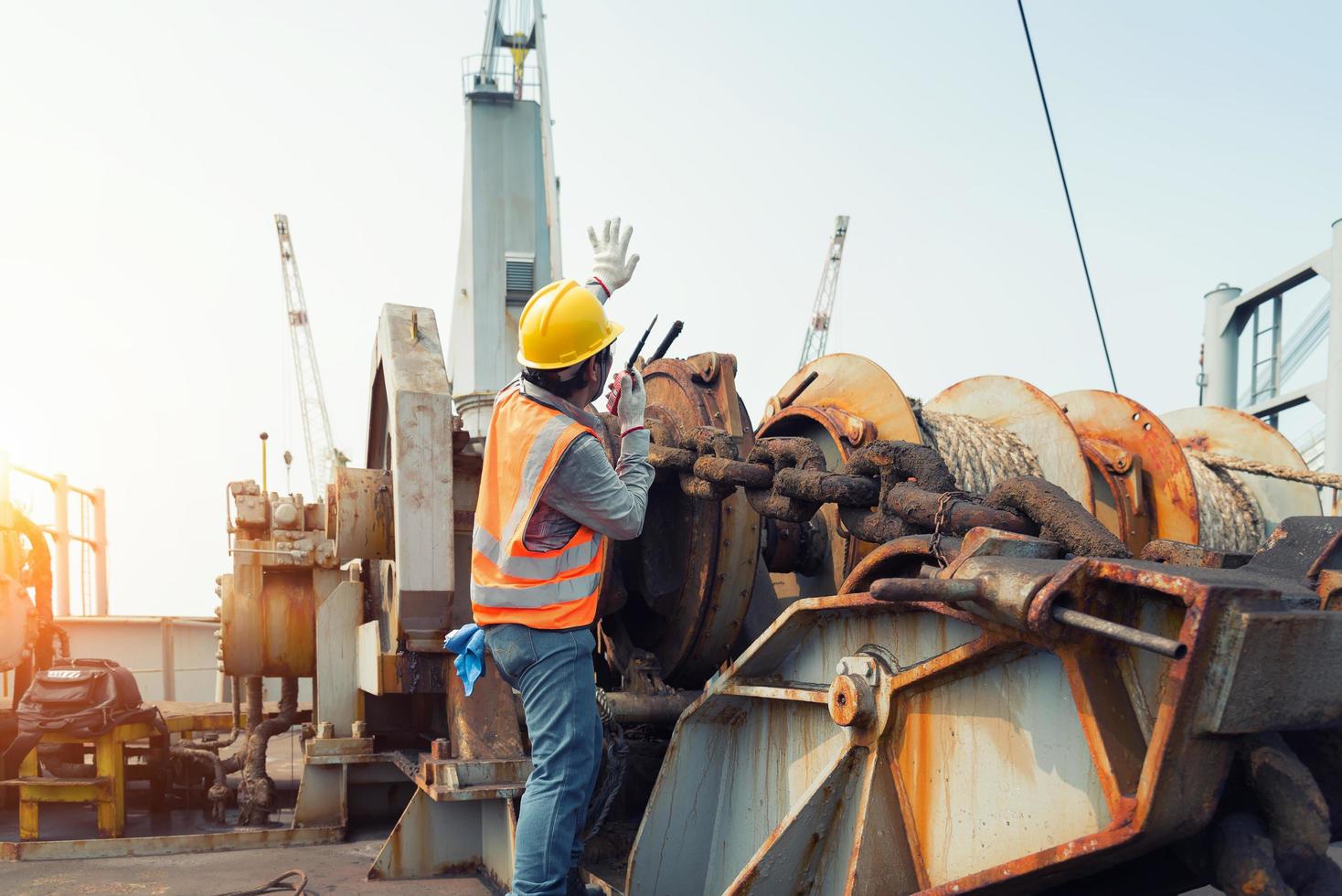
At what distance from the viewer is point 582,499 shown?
2.97 m

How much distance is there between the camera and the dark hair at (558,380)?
3135mm

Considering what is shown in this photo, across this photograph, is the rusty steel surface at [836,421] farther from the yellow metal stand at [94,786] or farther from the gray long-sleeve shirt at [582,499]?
the yellow metal stand at [94,786]

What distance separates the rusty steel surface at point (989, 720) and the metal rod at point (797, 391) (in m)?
1.38

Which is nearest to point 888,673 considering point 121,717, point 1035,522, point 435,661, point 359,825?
point 1035,522

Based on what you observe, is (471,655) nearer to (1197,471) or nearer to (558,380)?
(558,380)

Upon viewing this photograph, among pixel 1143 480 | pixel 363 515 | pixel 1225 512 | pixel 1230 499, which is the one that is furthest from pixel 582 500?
pixel 1230 499

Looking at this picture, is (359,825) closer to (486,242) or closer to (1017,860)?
(1017,860)

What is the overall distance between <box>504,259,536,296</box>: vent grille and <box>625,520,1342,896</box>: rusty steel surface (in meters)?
15.6

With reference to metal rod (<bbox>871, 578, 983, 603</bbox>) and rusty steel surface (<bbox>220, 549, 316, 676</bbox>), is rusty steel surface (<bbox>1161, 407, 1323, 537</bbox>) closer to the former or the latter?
metal rod (<bbox>871, 578, 983, 603</bbox>)

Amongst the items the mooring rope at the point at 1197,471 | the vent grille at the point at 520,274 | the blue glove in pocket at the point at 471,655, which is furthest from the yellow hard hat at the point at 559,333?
the vent grille at the point at 520,274

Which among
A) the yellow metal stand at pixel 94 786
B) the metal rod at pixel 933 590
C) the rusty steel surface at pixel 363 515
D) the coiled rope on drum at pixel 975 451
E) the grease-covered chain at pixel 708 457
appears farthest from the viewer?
the yellow metal stand at pixel 94 786

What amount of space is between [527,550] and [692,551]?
1063 millimetres

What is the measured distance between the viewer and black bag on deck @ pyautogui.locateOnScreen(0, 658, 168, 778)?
6.05 m

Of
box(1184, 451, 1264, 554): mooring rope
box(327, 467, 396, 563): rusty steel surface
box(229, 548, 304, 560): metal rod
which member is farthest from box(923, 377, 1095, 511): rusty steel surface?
box(229, 548, 304, 560): metal rod
